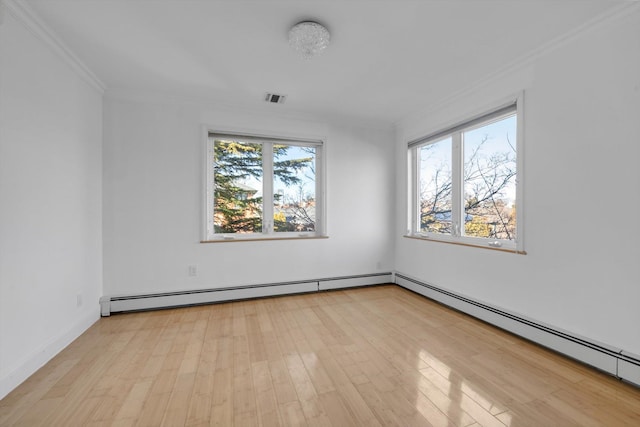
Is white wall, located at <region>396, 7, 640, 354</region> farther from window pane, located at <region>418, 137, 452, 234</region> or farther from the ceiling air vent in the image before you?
the ceiling air vent

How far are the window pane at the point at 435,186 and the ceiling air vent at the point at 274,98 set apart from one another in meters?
1.97

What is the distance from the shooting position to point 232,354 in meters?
2.12

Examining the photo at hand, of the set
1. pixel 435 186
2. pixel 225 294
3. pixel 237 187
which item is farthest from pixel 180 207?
pixel 435 186

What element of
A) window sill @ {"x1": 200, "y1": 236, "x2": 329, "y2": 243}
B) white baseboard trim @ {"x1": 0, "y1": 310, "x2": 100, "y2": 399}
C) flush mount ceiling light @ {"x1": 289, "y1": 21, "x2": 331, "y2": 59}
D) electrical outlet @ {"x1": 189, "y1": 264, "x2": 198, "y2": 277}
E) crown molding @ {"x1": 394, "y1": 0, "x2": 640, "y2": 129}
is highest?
crown molding @ {"x1": 394, "y1": 0, "x2": 640, "y2": 129}

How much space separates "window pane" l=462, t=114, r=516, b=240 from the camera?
8.43 ft

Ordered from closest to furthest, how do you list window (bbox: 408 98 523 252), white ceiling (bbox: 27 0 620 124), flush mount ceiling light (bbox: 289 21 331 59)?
1. white ceiling (bbox: 27 0 620 124)
2. flush mount ceiling light (bbox: 289 21 331 59)
3. window (bbox: 408 98 523 252)

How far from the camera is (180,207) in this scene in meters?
3.16

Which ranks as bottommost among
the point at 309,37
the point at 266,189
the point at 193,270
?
the point at 193,270

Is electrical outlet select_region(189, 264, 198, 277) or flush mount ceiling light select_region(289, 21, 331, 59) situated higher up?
flush mount ceiling light select_region(289, 21, 331, 59)

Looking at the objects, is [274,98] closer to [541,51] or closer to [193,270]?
[193,270]

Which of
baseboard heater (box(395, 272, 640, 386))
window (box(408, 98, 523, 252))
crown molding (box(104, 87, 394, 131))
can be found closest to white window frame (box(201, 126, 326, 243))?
crown molding (box(104, 87, 394, 131))

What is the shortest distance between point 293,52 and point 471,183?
2.25 m

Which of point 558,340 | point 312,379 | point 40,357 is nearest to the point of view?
point 312,379

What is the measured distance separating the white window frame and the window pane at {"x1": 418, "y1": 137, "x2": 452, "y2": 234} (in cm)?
135
